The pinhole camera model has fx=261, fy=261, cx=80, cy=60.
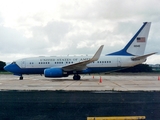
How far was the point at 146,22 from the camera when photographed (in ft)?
99.5

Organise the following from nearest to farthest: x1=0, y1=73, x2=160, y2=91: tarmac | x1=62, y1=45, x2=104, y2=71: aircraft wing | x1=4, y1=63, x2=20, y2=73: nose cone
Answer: x1=0, y1=73, x2=160, y2=91: tarmac < x1=62, y1=45, x2=104, y2=71: aircraft wing < x1=4, y1=63, x2=20, y2=73: nose cone

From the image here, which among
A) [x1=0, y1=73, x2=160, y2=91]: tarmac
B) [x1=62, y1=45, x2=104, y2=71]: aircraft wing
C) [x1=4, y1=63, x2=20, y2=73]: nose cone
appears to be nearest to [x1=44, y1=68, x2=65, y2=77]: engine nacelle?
[x1=62, y1=45, x2=104, y2=71]: aircraft wing

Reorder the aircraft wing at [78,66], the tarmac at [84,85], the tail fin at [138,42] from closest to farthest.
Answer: the tarmac at [84,85]
the aircraft wing at [78,66]
the tail fin at [138,42]

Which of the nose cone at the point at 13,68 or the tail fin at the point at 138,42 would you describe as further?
the nose cone at the point at 13,68

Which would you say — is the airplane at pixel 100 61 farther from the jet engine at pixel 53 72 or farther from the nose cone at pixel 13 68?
the jet engine at pixel 53 72

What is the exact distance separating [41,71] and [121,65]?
9.29 m

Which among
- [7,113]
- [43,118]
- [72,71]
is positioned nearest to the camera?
[43,118]

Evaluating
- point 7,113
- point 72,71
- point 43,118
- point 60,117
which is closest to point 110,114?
point 60,117

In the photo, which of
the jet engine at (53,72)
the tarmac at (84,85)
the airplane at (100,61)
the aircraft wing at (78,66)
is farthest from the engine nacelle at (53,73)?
the airplane at (100,61)

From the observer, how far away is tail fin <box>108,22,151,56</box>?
30.4 metres

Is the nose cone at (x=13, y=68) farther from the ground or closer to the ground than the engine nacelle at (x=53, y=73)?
farther from the ground

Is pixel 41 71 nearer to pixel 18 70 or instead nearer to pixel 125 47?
pixel 18 70

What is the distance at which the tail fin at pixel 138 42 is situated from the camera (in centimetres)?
3038

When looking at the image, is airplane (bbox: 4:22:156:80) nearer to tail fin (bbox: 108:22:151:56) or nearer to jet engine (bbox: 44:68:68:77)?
tail fin (bbox: 108:22:151:56)
